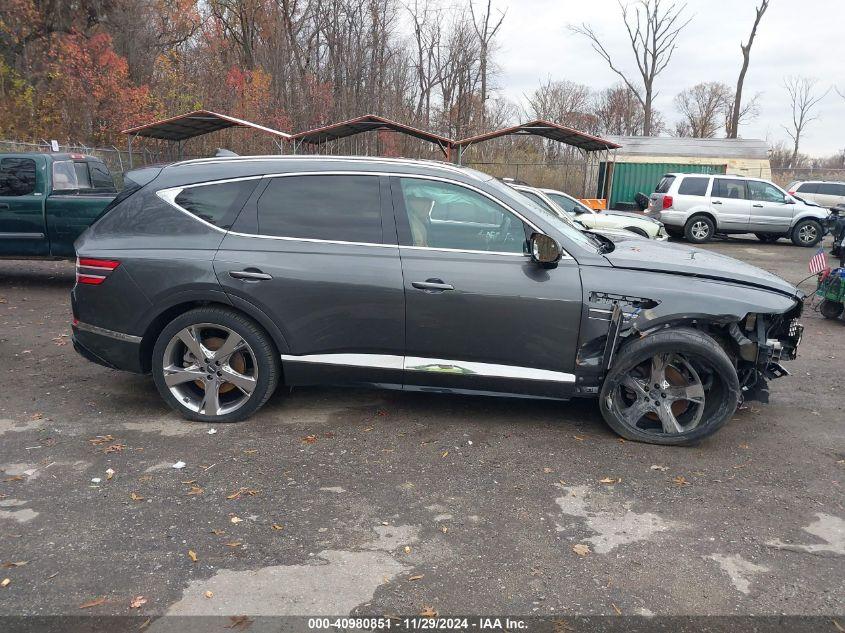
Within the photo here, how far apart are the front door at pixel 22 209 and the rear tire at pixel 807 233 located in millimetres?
17982

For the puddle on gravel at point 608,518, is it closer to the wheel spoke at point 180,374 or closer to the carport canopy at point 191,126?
the wheel spoke at point 180,374

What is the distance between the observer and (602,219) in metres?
12.6

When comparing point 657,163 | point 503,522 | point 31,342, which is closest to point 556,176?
point 657,163

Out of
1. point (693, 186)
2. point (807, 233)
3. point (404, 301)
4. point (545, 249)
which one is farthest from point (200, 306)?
point (807, 233)

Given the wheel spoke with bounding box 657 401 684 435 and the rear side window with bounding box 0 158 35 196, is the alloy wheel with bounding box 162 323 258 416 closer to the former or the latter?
the wheel spoke with bounding box 657 401 684 435

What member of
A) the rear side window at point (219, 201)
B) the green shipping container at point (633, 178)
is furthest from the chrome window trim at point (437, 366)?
the green shipping container at point (633, 178)

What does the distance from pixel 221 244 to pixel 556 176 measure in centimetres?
2329

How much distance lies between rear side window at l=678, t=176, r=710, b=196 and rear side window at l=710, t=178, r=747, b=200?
0.25 metres

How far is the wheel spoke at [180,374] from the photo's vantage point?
4539 mm

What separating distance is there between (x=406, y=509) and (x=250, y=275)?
1911 mm

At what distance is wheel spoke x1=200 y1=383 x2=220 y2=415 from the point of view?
15.0ft

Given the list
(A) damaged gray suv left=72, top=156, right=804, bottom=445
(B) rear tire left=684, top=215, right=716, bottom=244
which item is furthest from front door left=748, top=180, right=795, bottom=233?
(A) damaged gray suv left=72, top=156, right=804, bottom=445

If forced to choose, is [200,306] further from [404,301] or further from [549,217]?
[549,217]

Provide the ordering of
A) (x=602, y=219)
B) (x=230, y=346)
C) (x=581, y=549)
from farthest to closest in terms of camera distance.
A: (x=602, y=219) → (x=230, y=346) → (x=581, y=549)
